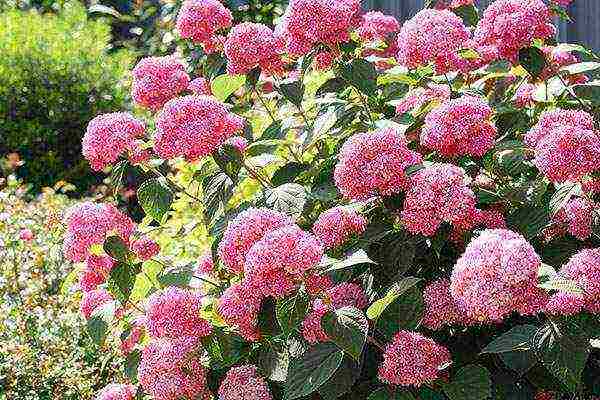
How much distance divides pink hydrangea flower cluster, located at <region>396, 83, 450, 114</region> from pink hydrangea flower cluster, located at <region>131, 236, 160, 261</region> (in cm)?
71

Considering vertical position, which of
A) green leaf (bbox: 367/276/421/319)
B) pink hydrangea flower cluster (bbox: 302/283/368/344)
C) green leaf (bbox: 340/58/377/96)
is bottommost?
pink hydrangea flower cluster (bbox: 302/283/368/344)

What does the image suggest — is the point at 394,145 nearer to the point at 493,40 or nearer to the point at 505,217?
the point at 505,217

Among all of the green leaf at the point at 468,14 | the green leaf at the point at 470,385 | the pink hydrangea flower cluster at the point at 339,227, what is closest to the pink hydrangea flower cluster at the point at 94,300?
the pink hydrangea flower cluster at the point at 339,227

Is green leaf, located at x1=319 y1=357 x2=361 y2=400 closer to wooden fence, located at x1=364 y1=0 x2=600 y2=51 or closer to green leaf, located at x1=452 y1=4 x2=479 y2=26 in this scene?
green leaf, located at x1=452 y1=4 x2=479 y2=26

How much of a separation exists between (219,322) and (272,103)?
1721mm

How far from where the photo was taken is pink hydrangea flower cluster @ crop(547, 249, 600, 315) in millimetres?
1750

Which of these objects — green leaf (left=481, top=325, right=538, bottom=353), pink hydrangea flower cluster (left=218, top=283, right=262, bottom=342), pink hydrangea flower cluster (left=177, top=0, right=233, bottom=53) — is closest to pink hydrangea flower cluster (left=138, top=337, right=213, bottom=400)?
pink hydrangea flower cluster (left=218, top=283, right=262, bottom=342)

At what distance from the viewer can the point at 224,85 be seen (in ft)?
8.59

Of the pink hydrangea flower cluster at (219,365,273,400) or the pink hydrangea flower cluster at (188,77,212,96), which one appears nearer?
the pink hydrangea flower cluster at (219,365,273,400)

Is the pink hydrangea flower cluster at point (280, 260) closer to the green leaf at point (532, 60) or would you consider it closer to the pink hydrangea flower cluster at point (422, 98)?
the pink hydrangea flower cluster at point (422, 98)

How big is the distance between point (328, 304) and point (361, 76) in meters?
0.75

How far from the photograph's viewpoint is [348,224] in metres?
2.05

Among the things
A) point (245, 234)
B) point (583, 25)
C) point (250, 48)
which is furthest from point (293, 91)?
point (583, 25)

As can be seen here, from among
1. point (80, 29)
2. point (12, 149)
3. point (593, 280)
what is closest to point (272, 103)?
point (593, 280)
